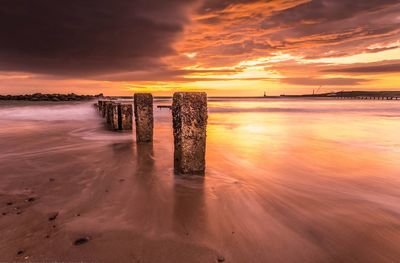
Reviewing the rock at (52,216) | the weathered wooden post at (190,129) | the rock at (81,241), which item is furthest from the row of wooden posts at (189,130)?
the rock at (81,241)

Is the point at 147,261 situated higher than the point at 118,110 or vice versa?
the point at 118,110

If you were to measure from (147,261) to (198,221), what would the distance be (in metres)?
0.91

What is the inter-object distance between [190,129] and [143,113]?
3585 mm

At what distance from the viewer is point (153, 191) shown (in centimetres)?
413

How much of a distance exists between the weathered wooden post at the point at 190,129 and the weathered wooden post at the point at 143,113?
130 inches

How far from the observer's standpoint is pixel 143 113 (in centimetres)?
799

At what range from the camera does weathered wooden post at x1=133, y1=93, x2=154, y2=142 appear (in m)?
7.96

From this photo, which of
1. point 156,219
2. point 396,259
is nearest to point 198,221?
point 156,219

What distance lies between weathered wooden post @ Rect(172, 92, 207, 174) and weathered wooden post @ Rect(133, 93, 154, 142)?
3.29m

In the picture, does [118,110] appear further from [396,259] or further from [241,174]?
[396,259]

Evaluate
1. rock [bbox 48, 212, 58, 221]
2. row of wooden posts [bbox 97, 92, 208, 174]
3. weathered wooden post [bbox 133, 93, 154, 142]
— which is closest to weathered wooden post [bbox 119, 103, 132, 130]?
weathered wooden post [bbox 133, 93, 154, 142]

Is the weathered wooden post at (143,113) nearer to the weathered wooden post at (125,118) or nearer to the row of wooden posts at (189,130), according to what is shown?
the weathered wooden post at (125,118)

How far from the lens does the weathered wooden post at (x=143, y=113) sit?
796 centimetres

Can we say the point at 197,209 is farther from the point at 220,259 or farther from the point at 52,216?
the point at 52,216
